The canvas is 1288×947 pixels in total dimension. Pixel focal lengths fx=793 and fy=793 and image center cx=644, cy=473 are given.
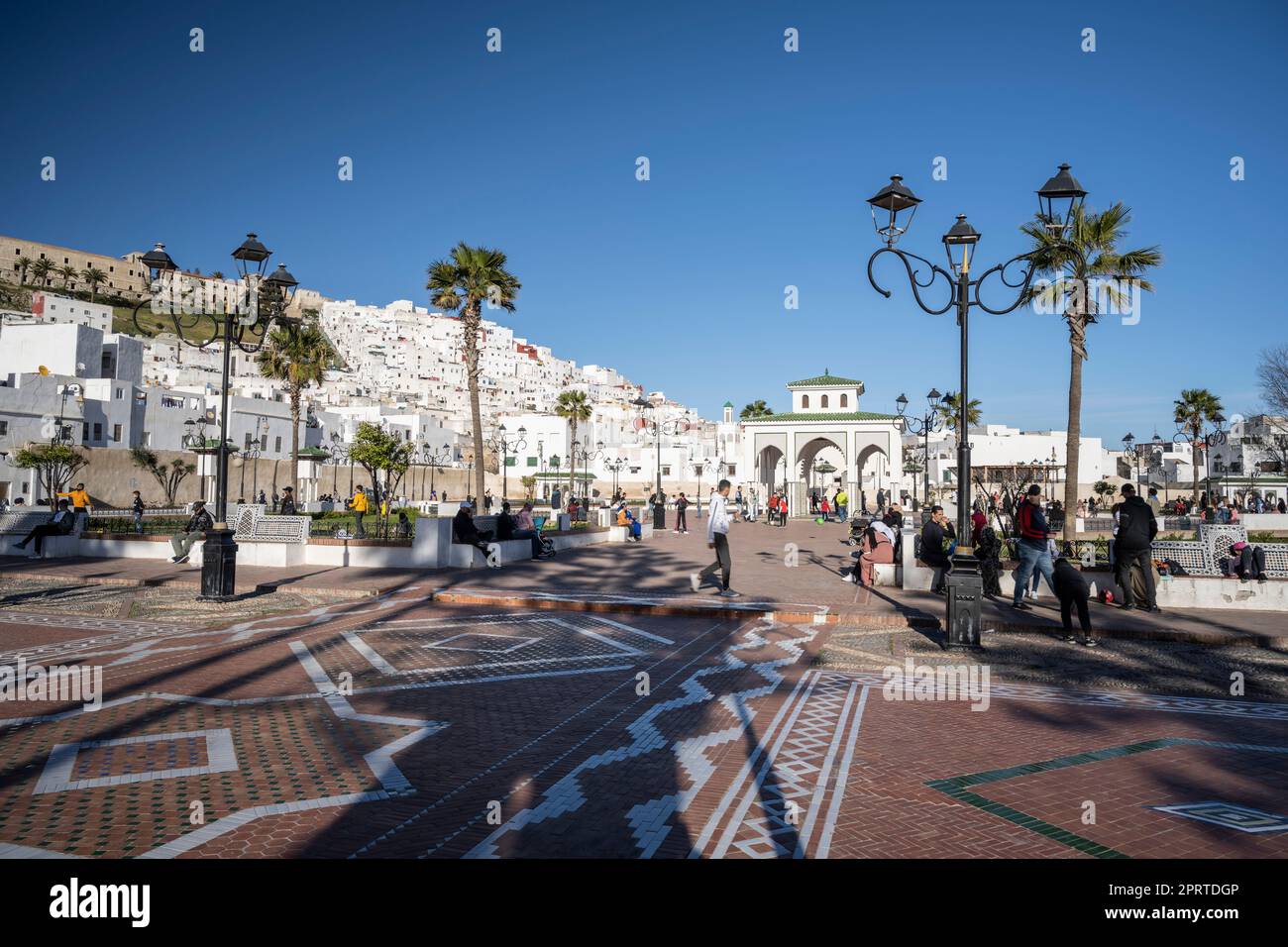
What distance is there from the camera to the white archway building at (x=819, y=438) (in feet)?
167

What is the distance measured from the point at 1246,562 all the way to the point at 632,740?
13.4 metres

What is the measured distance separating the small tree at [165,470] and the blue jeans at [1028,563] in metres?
45.0

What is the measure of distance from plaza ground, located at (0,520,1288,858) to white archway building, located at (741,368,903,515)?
40.4 metres

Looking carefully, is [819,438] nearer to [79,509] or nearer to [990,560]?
[990,560]

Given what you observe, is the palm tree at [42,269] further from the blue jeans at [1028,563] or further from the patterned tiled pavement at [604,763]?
the blue jeans at [1028,563]

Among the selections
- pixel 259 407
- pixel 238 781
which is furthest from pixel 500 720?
pixel 259 407

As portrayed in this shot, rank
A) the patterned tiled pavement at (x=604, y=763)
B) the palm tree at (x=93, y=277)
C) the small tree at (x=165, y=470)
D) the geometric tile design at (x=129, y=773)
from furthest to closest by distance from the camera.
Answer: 1. the palm tree at (x=93, y=277)
2. the small tree at (x=165, y=470)
3. the geometric tile design at (x=129, y=773)
4. the patterned tiled pavement at (x=604, y=763)

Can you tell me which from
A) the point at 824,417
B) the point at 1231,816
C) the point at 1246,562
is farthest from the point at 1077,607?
the point at 824,417

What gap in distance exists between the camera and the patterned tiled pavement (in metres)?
3.98

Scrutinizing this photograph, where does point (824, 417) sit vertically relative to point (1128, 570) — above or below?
above

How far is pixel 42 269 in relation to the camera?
114750mm

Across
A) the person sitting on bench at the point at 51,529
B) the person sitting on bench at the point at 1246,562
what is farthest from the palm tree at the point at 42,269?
the person sitting on bench at the point at 1246,562

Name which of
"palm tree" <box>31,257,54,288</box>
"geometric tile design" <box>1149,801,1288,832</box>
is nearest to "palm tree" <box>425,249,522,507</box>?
"geometric tile design" <box>1149,801,1288,832</box>
